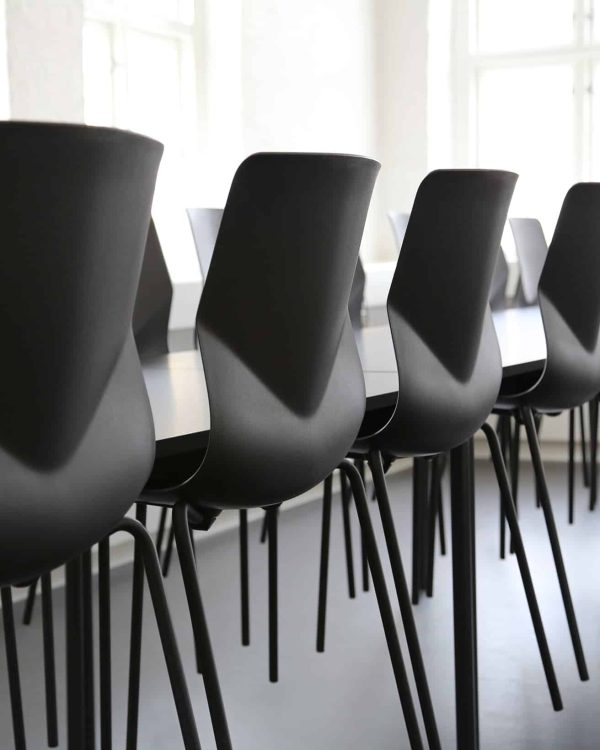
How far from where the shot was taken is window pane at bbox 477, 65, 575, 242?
19.8 ft

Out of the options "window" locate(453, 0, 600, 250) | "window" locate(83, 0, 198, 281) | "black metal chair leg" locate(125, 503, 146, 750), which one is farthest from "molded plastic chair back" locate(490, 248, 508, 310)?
"black metal chair leg" locate(125, 503, 146, 750)

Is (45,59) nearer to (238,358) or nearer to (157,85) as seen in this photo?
(157,85)

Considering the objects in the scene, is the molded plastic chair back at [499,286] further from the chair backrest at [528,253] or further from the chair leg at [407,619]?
the chair leg at [407,619]

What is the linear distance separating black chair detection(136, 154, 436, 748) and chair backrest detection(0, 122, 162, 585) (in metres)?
0.34

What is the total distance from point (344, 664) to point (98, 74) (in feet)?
8.42

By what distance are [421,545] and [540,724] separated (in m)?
1.03

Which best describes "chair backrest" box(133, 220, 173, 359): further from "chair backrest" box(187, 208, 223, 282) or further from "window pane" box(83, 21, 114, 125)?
"window pane" box(83, 21, 114, 125)

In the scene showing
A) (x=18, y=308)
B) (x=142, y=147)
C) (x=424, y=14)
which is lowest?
(x=18, y=308)

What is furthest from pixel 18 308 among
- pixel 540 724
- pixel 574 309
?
pixel 574 309

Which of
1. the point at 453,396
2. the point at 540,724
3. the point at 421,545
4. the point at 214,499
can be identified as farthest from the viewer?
the point at 421,545

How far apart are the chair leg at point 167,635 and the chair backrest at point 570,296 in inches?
54.0

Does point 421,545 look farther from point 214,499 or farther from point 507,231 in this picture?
point 507,231

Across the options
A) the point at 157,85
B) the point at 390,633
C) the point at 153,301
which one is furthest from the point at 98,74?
the point at 390,633

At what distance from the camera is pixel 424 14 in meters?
5.88
